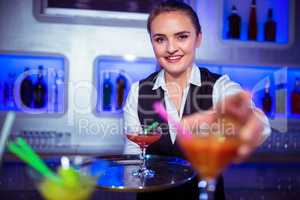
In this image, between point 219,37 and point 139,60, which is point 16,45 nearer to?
point 139,60

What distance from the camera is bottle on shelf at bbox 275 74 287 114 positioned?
2.87 m

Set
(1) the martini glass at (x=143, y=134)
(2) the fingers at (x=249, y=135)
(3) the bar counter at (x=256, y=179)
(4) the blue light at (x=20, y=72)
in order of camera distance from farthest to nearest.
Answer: (4) the blue light at (x=20, y=72), (3) the bar counter at (x=256, y=179), (1) the martini glass at (x=143, y=134), (2) the fingers at (x=249, y=135)

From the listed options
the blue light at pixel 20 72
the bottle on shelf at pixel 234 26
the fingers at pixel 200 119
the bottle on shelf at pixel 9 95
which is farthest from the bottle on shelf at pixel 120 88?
the fingers at pixel 200 119

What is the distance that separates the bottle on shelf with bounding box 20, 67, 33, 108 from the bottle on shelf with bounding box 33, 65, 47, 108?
3 centimetres

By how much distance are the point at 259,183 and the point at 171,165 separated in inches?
60.0

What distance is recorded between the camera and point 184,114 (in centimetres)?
162

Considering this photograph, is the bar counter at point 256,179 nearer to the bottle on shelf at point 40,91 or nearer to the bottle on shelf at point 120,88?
the bottle on shelf at point 40,91

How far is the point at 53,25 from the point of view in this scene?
2.63 metres

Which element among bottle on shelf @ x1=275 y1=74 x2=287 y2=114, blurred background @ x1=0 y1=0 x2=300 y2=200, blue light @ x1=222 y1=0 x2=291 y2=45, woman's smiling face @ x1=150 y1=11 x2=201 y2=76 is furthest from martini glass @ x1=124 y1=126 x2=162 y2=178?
bottle on shelf @ x1=275 y1=74 x2=287 y2=114

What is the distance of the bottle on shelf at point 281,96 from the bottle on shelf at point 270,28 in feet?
0.99

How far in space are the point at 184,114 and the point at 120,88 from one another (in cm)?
120

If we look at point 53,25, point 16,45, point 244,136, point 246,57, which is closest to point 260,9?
point 246,57

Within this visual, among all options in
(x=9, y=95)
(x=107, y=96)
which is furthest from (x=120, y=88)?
(x=9, y=95)

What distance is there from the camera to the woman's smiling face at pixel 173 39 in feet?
4.90
